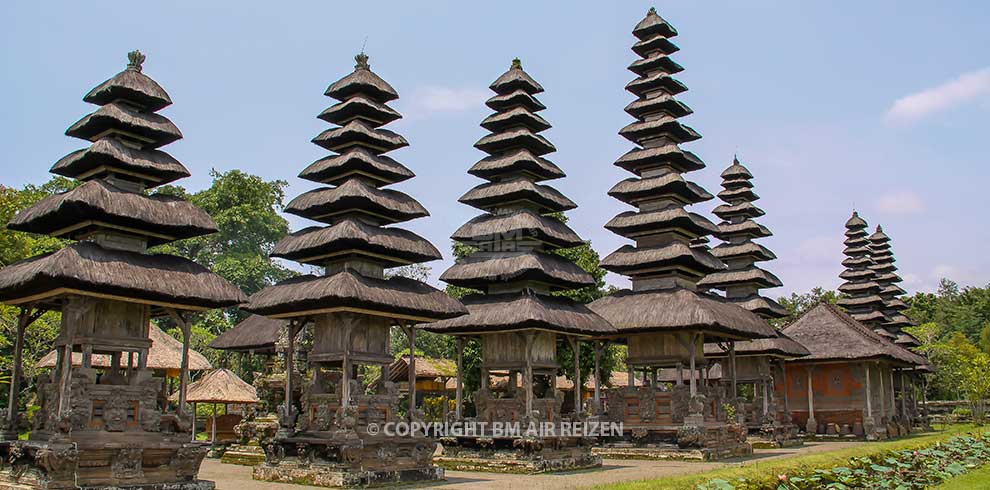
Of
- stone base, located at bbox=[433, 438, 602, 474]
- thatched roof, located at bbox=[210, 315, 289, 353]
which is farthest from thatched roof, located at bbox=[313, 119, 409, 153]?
stone base, located at bbox=[433, 438, 602, 474]

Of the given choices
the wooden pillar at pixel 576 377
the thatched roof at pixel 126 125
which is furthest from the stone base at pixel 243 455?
the thatched roof at pixel 126 125

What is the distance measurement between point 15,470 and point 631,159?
2172 centimetres

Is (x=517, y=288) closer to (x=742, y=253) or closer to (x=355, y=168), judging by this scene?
(x=355, y=168)

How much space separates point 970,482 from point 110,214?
19332 millimetres

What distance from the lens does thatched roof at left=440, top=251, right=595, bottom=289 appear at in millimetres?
24250

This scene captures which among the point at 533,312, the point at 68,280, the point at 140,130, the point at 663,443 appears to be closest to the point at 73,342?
the point at 68,280

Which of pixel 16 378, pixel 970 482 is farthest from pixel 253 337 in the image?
pixel 970 482

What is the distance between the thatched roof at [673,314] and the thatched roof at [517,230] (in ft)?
10.2

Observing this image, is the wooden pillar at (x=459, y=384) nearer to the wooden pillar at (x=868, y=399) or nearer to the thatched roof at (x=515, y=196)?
the thatched roof at (x=515, y=196)

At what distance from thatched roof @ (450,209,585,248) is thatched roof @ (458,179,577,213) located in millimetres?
410

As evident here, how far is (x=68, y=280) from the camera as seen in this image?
50.6ft

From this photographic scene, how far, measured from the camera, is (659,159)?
100.0ft

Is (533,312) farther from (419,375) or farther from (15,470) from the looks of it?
(419,375)

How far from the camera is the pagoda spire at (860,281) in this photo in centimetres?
5042
